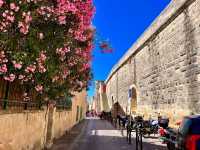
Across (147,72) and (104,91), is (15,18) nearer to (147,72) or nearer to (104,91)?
(147,72)

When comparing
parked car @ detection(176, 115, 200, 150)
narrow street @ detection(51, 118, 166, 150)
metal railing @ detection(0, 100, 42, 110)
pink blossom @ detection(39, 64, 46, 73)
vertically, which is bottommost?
narrow street @ detection(51, 118, 166, 150)

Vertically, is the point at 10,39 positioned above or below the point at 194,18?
below

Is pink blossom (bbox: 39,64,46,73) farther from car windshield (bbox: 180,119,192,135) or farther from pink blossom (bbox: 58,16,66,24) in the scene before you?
car windshield (bbox: 180,119,192,135)

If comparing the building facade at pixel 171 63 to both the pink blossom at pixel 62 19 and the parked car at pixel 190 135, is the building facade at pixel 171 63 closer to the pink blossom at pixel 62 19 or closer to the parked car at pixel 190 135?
the parked car at pixel 190 135

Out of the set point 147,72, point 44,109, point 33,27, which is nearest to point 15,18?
point 33,27

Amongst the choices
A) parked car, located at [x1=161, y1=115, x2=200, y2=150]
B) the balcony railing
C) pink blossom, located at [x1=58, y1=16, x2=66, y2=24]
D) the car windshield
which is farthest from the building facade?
pink blossom, located at [x1=58, y1=16, x2=66, y2=24]

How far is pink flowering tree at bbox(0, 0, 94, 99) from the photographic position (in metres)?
6.16

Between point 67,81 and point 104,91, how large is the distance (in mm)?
66848

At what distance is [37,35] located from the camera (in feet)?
22.7

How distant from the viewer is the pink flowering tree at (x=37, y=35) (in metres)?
6.16

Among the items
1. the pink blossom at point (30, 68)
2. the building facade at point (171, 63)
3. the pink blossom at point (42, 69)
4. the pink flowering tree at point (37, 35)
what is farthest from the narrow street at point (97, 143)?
the pink blossom at point (30, 68)

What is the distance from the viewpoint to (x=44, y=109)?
12.5 meters

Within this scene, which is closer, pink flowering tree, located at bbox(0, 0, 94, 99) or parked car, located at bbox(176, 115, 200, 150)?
pink flowering tree, located at bbox(0, 0, 94, 99)

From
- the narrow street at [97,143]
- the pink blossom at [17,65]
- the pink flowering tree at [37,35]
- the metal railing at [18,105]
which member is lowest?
the narrow street at [97,143]
